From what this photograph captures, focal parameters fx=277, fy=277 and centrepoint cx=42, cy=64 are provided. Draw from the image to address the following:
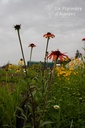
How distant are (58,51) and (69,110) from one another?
154 cm

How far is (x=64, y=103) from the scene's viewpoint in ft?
11.7

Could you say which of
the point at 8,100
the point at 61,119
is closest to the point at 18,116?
→ the point at 8,100

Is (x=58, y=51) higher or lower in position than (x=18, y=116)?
higher

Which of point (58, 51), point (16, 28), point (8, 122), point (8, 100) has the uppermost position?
point (16, 28)

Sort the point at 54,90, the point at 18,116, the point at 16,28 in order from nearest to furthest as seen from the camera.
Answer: the point at 16,28
the point at 18,116
the point at 54,90

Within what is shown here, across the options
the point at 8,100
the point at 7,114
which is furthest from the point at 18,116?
the point at 8,100

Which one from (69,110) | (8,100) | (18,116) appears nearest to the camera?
(18,116)

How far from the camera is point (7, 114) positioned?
291cm

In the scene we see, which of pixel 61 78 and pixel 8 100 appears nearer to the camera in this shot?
pixel 8 100

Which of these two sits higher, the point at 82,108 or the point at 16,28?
the point at 16,28

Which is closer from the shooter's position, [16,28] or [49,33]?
[16,28]

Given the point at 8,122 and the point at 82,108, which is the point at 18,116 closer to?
the point at 8,122

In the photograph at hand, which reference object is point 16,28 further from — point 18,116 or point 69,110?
point 69,110

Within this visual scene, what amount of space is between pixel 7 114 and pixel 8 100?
23 centimetres
